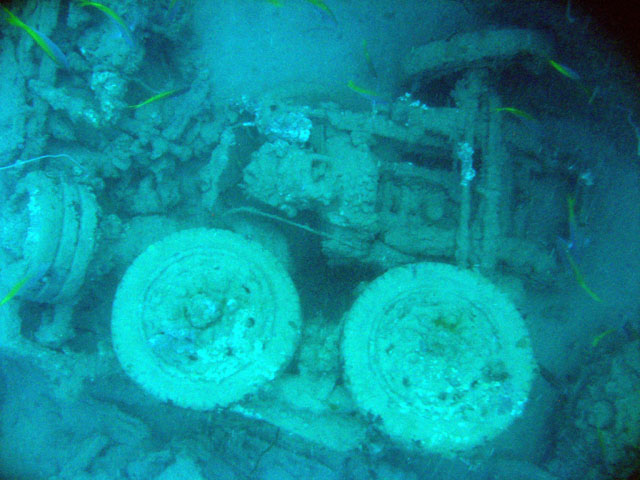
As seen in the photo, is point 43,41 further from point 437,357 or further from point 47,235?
point 437,357

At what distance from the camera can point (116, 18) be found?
11.0ft

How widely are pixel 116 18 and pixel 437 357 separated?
4.07 meters

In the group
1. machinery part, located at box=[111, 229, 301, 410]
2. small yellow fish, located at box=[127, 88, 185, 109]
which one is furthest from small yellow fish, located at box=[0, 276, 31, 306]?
small yellow fish, located at box=[127, 88, 185, 109]

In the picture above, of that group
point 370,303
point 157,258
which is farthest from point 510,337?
point 157,258

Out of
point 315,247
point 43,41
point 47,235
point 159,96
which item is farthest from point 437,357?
point 43,41

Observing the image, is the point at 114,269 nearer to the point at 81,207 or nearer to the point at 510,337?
the point at 81,207

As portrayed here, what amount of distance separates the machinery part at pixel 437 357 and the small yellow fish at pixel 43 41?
3498 millimetres

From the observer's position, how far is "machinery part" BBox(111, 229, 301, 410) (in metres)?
2.75

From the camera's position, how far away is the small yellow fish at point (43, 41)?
10.5 ft

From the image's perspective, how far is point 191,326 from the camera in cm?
279

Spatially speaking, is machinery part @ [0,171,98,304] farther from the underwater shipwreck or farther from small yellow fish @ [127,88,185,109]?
small yellow fish @ [127,88,185,109]

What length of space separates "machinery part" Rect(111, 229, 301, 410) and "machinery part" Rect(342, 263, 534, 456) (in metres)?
0.64

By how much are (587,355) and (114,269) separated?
18.0 feet

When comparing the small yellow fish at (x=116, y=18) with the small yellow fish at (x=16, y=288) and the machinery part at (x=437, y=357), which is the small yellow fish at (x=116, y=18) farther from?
the machinery part at (x=437, y=357)
